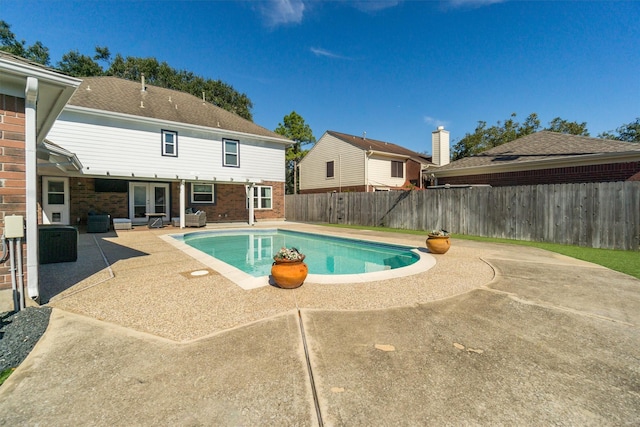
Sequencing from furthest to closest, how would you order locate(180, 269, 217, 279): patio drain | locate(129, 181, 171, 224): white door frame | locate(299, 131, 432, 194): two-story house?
1. locate(299, 131, 432, 194): two-story house
2. locate(129, 181, 171, 224): white door frame
3. locate(180, 269, 217, 279): patio drain

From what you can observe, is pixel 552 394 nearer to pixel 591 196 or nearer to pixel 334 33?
pixel 591 196

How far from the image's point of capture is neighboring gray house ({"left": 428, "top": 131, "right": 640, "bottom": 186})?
1173 centimetres

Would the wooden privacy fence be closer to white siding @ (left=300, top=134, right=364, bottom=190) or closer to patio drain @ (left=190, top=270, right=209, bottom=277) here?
white siding @ (left=300, top=134, right=364, bottom=190)

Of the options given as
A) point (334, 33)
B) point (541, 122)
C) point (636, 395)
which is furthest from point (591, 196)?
point (541, 122)

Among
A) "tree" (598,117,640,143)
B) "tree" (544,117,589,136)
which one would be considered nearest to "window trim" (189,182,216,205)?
"tree" (544,117,589,136)

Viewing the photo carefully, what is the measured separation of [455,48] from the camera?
16.3 m

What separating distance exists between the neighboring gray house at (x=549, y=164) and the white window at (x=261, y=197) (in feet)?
37.0

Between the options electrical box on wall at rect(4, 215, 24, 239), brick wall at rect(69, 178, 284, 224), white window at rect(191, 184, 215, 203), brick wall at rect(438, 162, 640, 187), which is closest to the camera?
electrical box on wall at rect(4, 215, 24, 239)

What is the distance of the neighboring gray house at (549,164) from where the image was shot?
462 inches

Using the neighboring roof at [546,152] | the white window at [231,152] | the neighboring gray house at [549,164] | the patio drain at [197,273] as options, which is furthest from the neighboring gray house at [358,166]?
the patio drain at [197,273]

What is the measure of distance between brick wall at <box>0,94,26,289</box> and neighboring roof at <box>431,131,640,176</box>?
58.3ft

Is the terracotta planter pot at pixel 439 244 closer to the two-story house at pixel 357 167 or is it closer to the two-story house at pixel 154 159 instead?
the two-story house at pixel 154 159

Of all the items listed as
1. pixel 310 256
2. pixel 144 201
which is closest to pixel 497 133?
pixel 310 256

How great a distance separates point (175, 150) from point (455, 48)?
17.4m
